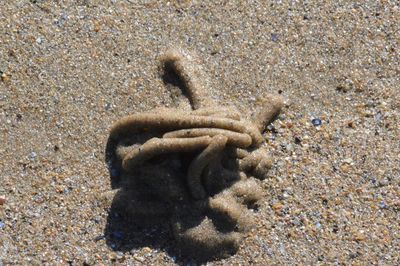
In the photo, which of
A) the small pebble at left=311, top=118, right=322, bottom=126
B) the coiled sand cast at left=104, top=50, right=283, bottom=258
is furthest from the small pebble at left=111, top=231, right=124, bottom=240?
the small pebble at left=311, top=118, right=322, bottom=126

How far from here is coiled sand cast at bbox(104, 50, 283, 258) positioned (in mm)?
3688

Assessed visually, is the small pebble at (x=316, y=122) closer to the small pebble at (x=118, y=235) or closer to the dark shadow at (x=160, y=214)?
the dark shadow at (x=160, y=214)

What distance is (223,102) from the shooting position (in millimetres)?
4223

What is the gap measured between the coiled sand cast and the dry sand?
4.4 inches

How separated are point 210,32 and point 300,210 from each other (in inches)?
53.1

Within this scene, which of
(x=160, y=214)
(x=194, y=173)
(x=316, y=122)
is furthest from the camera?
(x=316, y=122)

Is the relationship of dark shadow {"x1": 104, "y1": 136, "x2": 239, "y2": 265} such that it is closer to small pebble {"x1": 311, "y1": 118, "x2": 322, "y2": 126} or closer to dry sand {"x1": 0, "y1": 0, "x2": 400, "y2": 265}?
dry sand {"x1": 0, "y1": 0, "x2": 400, "y2": 265}

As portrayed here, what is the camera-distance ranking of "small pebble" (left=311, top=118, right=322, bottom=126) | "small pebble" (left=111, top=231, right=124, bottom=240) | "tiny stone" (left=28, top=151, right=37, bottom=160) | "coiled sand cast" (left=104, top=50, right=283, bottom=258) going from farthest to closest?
"small pebble" (left=311, top=118, right=322, bottom=126) < "tiny stone" (left=28, top=151, right=37, bottom=160) < "small pebble" (left=111, top=231, right=124, bottom=240) < "coiled sand cast" (left=104, top=50, right=283, bottom=258)

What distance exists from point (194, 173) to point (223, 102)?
699 millimetres

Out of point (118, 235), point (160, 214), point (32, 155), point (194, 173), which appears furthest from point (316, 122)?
point (32, 155)

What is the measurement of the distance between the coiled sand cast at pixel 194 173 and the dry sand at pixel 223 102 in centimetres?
11

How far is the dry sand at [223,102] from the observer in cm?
387

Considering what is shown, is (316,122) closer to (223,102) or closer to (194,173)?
(223,102)

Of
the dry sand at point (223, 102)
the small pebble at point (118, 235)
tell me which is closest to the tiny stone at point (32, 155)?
the dry sand at point (223, 102)
